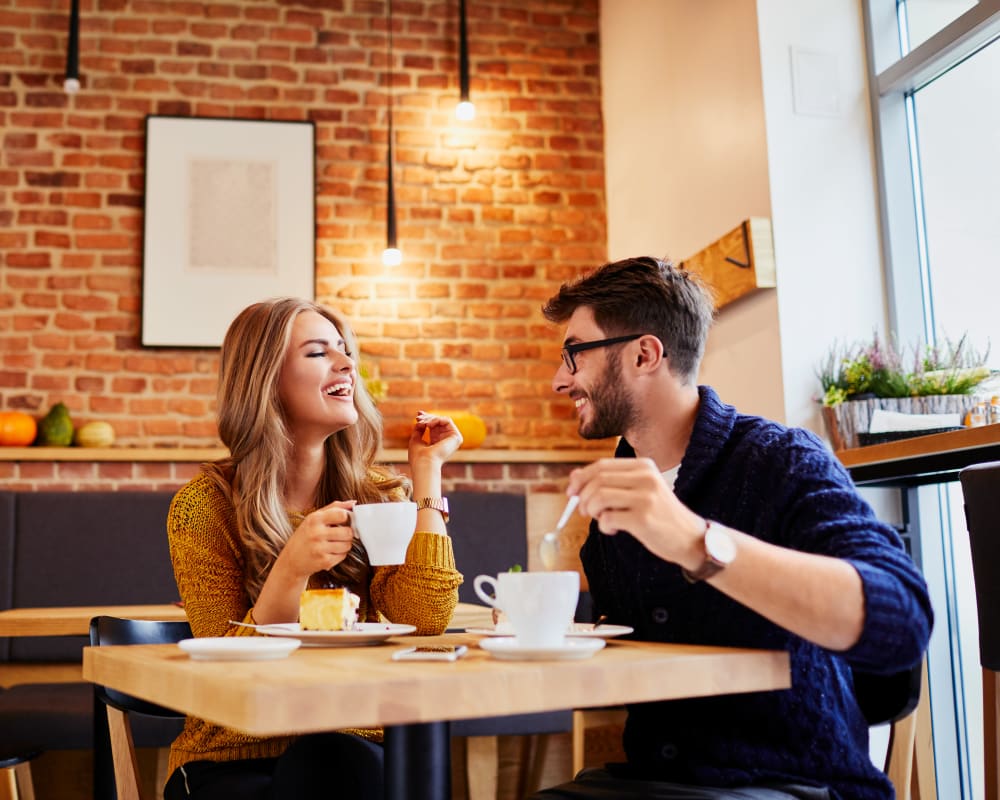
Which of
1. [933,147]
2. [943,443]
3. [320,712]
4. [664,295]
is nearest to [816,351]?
[933,147]

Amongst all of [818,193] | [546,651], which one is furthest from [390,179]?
[546,651]

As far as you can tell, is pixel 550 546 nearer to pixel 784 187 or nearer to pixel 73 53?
pixel 784 187

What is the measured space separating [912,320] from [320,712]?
2.88 meters

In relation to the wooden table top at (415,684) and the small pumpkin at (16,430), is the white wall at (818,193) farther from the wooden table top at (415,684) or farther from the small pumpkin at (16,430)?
the small pumpkin at (16,430)

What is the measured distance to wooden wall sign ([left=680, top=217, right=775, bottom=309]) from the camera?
328cm

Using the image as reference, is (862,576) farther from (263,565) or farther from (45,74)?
(45,74)

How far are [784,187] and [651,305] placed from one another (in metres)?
1.89

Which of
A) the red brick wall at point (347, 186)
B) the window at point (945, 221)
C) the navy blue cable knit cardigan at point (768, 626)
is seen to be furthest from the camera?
the red brick wall at point (347, 186)

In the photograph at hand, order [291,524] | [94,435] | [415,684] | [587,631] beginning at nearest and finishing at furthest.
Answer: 1. [415,684]
2. [587,631]
3. [291,524]
4. [94,435]

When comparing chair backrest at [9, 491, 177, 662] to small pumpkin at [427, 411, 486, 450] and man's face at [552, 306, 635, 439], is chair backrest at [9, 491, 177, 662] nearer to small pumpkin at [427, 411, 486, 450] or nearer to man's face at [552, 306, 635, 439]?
small pumpkin at [427, 411, 486, 450]

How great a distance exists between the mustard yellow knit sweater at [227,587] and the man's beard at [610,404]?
423mm

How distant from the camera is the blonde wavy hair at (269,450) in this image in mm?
1805

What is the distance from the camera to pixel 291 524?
6.18ft

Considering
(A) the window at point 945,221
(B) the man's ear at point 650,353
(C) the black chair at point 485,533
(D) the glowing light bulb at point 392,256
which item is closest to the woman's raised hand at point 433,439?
(B) the man's ear at point 650,353
